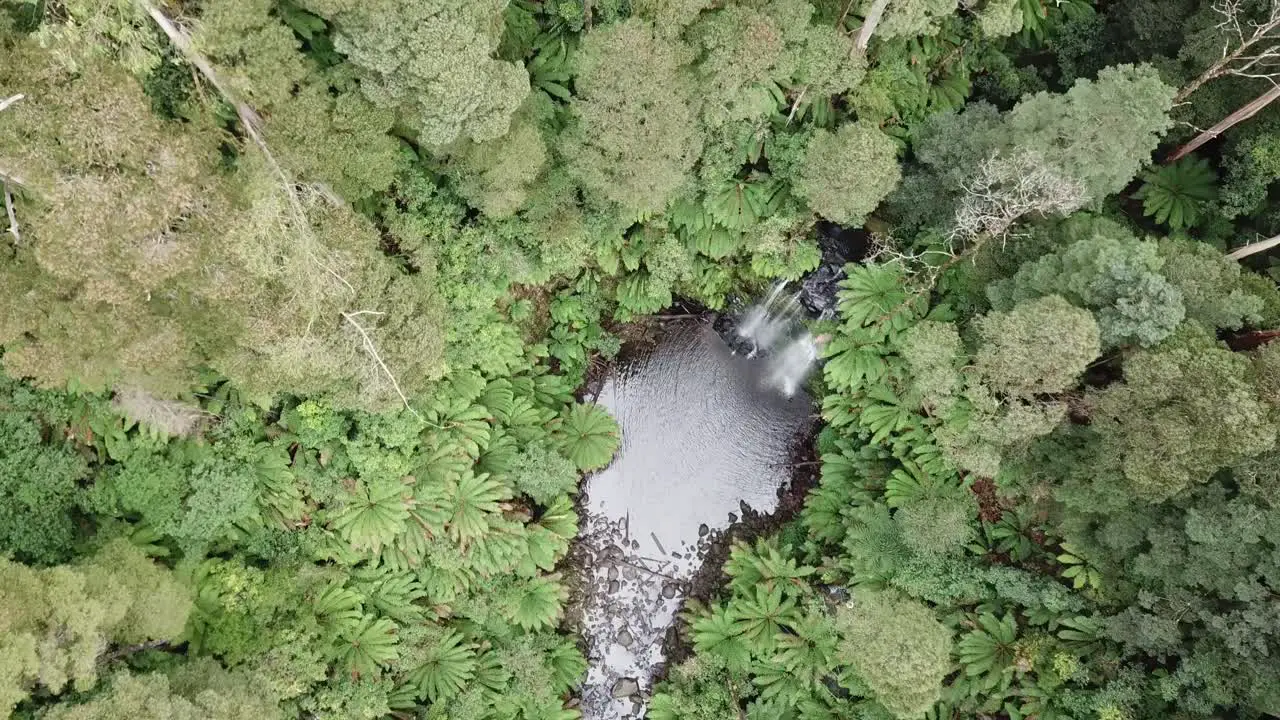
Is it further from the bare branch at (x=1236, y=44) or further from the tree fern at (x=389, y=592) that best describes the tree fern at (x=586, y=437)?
the bare branch at (x=1236, y=44)

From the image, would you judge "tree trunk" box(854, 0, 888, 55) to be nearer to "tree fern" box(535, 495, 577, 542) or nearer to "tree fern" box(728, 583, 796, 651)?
"tree fern" box(535, 495, 577, 542)

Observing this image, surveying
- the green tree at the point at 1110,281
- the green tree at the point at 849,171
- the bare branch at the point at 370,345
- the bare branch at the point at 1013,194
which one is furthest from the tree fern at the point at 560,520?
the green tree at the point at 1110,281

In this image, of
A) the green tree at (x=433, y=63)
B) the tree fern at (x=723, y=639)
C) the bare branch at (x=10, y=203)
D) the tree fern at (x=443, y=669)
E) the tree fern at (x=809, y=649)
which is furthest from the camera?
the tree fern at (x=723, y=639)

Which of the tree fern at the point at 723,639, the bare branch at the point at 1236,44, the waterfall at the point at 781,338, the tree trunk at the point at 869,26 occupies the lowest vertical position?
the tree fern at the point at 723,639

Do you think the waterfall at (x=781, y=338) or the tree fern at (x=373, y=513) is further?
the waterfall at (x=781, y=338)

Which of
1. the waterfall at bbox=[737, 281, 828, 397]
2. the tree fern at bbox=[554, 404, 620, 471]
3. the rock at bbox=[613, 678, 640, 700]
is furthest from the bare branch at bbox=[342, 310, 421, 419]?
the rock at bbox=[613, 678, 640, 700]

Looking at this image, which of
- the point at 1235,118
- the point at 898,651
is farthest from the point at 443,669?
the point at 1235,118
